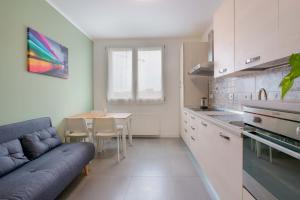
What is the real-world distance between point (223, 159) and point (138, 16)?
289 cm

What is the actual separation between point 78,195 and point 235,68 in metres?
2.21

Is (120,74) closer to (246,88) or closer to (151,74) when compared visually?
(151,74)

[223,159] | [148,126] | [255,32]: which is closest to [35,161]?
[223,159]

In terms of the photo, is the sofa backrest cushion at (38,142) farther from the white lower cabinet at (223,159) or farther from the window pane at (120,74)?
the window pane at (120,74)

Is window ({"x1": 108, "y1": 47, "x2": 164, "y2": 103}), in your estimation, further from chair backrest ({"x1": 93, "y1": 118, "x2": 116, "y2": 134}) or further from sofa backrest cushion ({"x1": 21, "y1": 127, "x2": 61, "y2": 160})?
sofa backrest cushion ({"x1": 21, "y1": 127, "x2": 61, "y2": 160})

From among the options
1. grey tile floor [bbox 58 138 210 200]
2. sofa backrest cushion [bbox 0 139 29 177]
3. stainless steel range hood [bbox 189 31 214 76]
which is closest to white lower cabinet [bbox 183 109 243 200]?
grey tile floor [bbox 58 138 210 200]

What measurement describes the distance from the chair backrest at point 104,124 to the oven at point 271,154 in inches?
92.8

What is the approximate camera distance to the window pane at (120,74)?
4.87 meters

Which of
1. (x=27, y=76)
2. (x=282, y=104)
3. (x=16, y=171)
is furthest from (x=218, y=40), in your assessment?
(x=16, y=171)

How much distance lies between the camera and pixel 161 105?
4902mm

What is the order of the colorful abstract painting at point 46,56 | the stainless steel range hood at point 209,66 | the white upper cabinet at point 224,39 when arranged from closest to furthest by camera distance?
1. the white upper cabinet at point 224,39
2. the colorful abstract painting at point 46,56
3. the stainless steel range hood at point 209,66

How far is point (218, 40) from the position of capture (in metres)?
2.55

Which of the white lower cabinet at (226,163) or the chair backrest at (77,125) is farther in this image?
the chair backrest at (77,125)

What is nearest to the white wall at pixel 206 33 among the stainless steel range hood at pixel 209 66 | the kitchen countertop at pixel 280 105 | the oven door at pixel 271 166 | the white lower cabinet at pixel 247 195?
the stainless steel range hood at pixel 209 66
